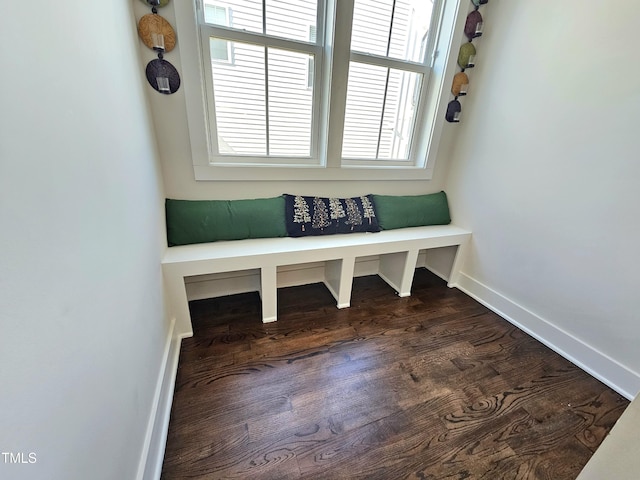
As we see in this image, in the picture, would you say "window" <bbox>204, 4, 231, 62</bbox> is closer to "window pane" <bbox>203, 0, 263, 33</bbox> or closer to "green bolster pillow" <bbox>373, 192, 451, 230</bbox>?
"window pane" <bbox>203, 0, 263, 33</bbox>

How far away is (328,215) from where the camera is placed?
2.06 meters

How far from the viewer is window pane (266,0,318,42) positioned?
169cm

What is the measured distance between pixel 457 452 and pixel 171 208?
81.4 inches

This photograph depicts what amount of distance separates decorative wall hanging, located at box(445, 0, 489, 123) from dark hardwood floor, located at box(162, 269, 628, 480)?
175cm

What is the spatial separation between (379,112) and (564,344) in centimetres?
214

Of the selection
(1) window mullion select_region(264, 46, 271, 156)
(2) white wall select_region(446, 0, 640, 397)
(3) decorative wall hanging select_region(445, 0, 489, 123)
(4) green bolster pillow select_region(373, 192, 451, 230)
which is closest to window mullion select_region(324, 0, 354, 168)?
(1) window mullion select_region(264, 46, 271, 156)

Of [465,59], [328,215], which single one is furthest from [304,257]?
[465,59]

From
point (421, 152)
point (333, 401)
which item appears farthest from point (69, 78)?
point (421, 152)

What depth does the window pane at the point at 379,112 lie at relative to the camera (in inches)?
80.4

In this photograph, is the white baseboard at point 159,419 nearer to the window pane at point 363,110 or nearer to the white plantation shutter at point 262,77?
the white plantation shutter at point 262,77

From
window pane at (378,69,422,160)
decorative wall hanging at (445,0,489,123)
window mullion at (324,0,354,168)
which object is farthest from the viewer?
window pane at (378,69,422,160)

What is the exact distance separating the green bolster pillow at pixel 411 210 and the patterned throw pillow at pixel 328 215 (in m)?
0.09

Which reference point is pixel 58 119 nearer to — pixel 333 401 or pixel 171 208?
pixel 171 208

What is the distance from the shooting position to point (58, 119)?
62cm
